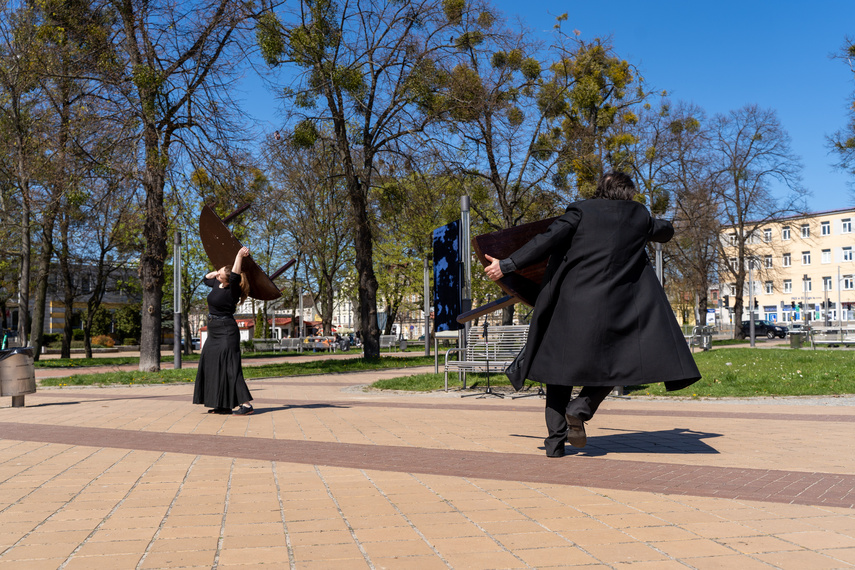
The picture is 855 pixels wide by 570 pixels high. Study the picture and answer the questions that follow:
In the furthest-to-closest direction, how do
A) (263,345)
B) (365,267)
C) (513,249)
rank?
1. (263,345)
2. (365,267)
3. (513,249)

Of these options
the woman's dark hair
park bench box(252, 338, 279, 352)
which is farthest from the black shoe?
park bench box(252, 338, 279, 352)

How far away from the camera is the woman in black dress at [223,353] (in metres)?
8.95

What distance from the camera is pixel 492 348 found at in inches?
447

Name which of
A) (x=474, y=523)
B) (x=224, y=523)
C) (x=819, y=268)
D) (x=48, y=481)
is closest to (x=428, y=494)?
(x=474, y=523)

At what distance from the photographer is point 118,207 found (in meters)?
18.7

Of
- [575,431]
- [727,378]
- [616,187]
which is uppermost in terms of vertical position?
[616,187]

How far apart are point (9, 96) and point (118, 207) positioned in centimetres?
788

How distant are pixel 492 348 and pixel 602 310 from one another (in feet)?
20.5

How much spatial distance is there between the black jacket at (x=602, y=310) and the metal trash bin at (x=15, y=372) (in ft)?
25.6

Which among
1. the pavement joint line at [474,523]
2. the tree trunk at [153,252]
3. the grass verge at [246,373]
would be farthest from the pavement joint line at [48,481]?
the tree trunk at [153,252]

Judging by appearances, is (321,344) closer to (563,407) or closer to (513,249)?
(513,249)

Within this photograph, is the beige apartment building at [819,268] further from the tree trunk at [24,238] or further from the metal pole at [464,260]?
the metal pole at [464,260]

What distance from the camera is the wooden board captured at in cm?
602

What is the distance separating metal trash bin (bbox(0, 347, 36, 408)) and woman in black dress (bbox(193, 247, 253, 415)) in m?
2.89
